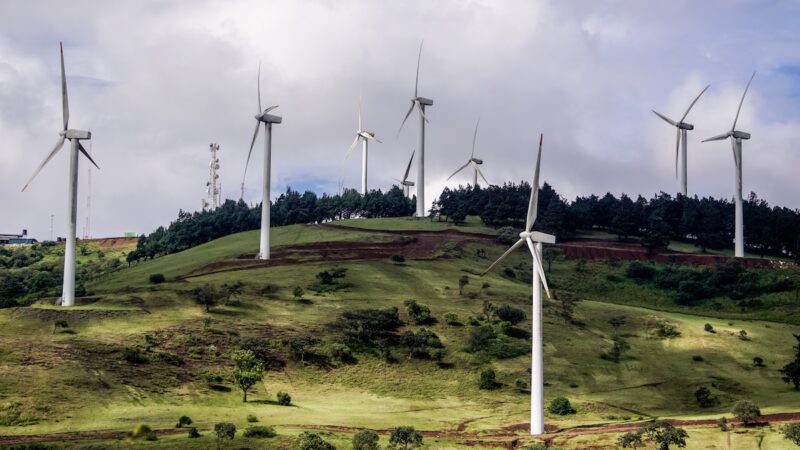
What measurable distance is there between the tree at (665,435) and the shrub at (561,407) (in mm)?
24788

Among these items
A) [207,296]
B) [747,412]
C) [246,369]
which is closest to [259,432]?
[246,369]

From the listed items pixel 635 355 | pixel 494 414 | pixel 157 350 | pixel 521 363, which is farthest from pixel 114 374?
pixel 635 355

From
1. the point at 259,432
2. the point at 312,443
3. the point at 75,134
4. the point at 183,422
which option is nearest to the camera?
A: the point at 312,443

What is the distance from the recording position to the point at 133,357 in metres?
128

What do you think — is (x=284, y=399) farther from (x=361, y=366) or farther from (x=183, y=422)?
(x=361, y=366)

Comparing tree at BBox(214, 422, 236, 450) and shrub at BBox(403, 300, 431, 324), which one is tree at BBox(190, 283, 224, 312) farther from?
tree at BBox(214, 422, 236, 450)

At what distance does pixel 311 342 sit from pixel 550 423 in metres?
48.0

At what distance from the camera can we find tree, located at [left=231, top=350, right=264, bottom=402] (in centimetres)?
Answer: 12038

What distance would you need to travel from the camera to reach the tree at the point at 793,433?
87.9m

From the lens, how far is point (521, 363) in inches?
5719

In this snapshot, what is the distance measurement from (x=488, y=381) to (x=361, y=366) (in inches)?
798

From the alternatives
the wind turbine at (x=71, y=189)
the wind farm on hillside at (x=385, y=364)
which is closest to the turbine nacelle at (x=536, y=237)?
the wind farm on hillside at (x=385, y=364)

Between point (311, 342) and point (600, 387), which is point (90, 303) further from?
point (600, 387)

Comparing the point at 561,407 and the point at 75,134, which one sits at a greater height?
the point at 75,134
